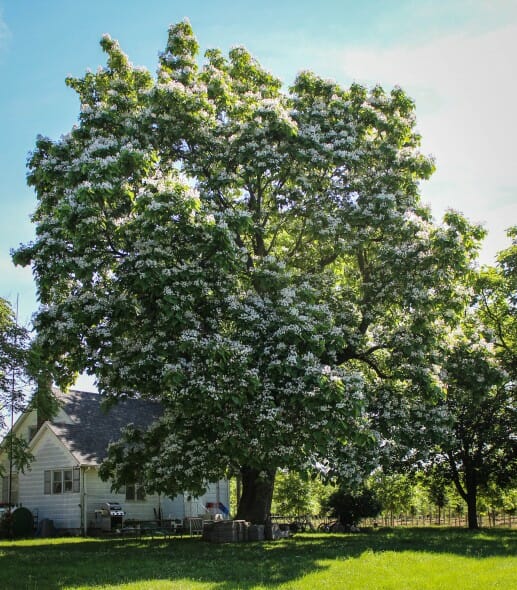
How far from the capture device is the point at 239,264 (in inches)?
670

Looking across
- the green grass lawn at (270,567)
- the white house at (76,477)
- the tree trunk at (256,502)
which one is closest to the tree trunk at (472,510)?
the green grass lawn at (270,567)

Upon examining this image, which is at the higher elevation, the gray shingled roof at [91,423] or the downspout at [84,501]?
the gray shingled roof at [91,423]

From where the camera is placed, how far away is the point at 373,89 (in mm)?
22875

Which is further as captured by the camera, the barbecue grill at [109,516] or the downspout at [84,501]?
the downspout at [84,501]

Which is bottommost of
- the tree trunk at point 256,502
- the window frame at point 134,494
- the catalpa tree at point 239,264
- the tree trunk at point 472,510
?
the tree trunk at point 472,510

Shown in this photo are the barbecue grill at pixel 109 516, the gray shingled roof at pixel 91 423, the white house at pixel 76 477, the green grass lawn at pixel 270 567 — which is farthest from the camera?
the gray shingled roof at pixel 91 423

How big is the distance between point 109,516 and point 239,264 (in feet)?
56.9

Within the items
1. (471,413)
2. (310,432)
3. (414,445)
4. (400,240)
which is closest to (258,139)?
(400,240)

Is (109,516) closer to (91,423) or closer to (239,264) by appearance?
(91,423)

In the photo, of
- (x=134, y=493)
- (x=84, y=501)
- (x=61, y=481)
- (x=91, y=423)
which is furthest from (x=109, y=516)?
(x=91, y=423)

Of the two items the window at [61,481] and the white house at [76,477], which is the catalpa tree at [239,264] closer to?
the white house at [76,477]

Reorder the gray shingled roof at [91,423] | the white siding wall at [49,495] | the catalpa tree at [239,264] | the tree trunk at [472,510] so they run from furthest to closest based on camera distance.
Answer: the tree trunk at [472,510], the gray shingled roof at [91,423], the white siding wall at [49,495], the catalpa tree at [239,264]

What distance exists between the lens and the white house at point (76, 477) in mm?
29766

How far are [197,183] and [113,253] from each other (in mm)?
4508
